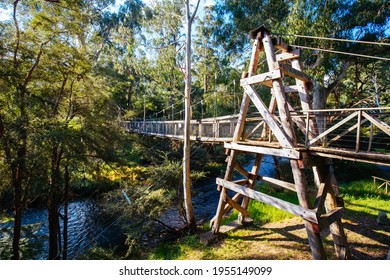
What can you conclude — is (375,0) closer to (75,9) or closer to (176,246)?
(75,9)

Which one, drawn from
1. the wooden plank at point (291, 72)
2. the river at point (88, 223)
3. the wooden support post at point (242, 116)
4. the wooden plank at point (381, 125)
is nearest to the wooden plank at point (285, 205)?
the wooden support post at point (242, 116)

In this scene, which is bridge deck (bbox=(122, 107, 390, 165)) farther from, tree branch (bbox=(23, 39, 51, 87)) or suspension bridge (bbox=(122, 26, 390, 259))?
tree branch (bbox=(23, 39, 51, 87))

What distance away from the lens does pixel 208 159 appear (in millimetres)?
12164

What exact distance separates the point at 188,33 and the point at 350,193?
7.26m

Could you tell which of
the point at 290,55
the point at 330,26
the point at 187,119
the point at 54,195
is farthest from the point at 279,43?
the point at 54,195

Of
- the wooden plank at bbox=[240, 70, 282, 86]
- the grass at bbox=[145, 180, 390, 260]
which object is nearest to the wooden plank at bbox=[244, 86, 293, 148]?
the wooden plank at bbox=[240, 70, 282, 86]

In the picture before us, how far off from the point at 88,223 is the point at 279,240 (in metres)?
6.86

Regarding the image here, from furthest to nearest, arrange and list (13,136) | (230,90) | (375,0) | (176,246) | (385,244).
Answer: (230,90), (375,0), (176,246), (13,136), (385,244)

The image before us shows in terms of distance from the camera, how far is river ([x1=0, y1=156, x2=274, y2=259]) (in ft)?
18.9

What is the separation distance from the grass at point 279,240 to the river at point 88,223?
2.00m

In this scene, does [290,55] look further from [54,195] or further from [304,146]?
[54,195]

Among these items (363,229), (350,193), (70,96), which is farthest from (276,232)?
(70,96)

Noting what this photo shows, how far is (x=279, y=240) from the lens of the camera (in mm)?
4008

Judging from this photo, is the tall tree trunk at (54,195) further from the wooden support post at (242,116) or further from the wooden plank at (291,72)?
the wooden plank at (291,72)
